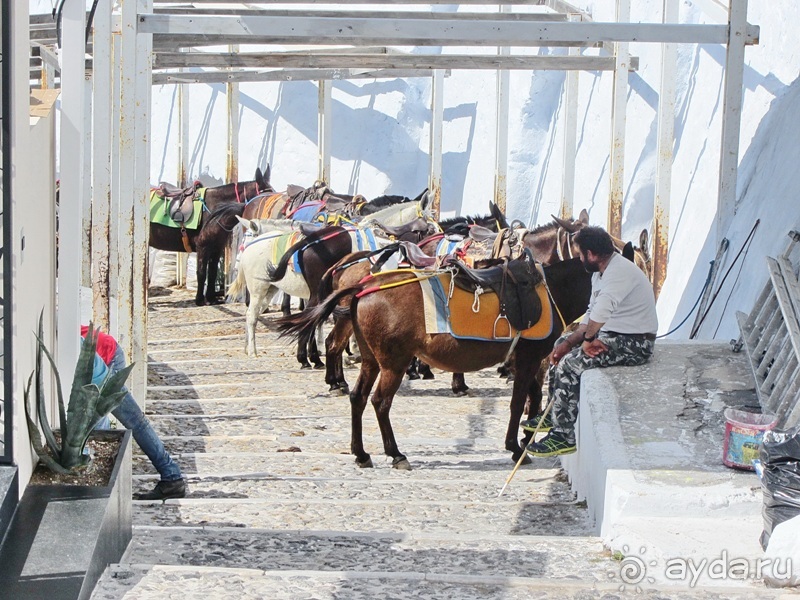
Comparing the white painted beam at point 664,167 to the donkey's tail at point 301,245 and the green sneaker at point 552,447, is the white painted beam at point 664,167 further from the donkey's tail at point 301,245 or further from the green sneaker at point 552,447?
the green sneaker at point 552,447

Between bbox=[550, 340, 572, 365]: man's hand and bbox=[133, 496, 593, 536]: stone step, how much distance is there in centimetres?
114

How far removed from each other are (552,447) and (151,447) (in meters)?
2.56

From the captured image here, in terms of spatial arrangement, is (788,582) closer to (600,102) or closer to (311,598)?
(311,598)

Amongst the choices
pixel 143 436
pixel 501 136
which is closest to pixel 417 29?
pixel 143 436

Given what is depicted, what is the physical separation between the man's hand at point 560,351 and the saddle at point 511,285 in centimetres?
74

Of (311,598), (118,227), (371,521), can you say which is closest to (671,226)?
(118,227)

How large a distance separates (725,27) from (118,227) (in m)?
5.33

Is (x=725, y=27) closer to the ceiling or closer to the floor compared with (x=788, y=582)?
closer to the ceiling

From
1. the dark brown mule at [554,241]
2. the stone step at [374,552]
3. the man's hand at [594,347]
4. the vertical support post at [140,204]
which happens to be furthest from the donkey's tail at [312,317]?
the dark brown mule at [554,241]

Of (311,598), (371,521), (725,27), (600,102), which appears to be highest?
(725,27)

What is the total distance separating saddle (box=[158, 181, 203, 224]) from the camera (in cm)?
1683

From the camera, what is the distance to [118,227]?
8781 mm

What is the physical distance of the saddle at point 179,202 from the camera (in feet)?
55.2

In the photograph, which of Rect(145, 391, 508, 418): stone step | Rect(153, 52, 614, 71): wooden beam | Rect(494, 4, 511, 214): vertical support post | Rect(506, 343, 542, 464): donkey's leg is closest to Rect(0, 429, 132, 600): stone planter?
Rect(506, 343, 542, 464): donkey's leg
